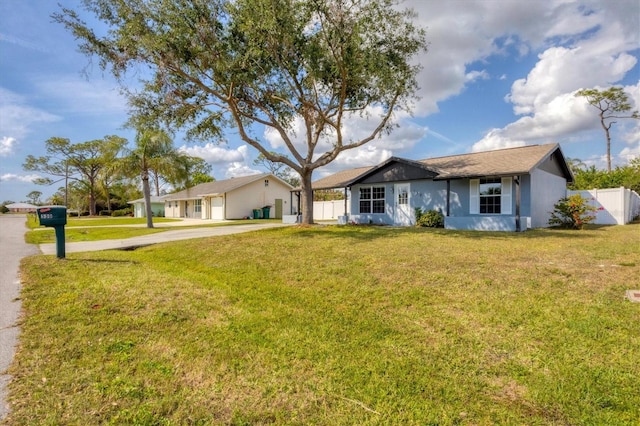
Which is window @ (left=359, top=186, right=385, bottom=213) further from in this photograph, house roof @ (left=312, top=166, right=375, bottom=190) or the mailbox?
the mailbox

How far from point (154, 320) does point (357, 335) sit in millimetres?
2559

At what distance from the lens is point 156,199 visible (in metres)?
46.6

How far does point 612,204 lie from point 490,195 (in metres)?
8.14

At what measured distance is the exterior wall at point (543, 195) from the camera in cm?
1480

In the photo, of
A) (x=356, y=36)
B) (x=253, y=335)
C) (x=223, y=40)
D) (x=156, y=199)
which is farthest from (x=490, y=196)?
(x=156, y=199)

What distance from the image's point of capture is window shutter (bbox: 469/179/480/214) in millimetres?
15273

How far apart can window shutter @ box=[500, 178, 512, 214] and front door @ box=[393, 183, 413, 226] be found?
4276mm

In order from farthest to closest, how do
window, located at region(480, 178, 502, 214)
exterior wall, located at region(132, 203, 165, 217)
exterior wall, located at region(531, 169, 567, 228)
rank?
exterior wall, located at region(132, 203, 165, 217)
exterior wall, located at region(531, 169, 567, 228)
window, located at region(480, 178, 502, 214)

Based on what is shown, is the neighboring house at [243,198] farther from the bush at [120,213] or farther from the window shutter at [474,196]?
the window shutter at [474,196]

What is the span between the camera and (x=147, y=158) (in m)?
21.7

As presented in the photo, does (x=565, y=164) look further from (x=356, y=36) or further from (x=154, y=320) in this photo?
Result: (x=154, y=320)

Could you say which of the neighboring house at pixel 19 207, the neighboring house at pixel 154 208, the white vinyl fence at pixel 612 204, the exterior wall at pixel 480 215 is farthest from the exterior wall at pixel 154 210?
the neighboring house at pixel 19 207

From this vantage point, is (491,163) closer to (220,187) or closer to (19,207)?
(220,187)

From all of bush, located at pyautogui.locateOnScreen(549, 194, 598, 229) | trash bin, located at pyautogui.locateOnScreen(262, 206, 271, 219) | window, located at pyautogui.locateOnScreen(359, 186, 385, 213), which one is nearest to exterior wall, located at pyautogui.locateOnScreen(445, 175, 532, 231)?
bush, located at pyautogui.locateOnScreen(549, 194, 598, 229)
